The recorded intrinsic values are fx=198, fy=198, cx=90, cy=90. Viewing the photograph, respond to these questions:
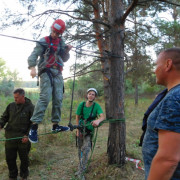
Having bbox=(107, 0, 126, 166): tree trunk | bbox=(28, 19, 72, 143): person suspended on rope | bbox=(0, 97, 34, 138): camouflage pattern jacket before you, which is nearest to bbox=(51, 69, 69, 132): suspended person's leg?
bbox=(28, 19, 72, 143): person suspended on rope

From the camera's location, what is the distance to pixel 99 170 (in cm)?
401

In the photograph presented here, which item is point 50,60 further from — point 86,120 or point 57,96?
point 86,120

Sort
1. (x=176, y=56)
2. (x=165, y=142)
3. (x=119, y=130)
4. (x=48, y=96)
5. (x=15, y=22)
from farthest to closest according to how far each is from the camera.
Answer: (x=15, y=22)
(x=119, y=130)
(x=48, y=96)
(x=176, y=56)
(x=165, y=142)

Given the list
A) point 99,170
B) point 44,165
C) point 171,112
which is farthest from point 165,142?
point 44,165

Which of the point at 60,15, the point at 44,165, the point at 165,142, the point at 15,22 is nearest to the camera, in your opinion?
the point at 165,142

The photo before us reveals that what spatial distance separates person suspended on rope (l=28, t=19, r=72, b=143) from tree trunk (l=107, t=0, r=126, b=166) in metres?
1.31

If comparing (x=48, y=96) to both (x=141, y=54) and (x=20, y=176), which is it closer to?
(x=20, y=176)

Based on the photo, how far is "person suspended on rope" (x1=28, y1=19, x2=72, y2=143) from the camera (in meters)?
2.65

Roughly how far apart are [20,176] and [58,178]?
0.77 meters

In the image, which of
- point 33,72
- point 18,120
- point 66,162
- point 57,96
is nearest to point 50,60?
point 33,72

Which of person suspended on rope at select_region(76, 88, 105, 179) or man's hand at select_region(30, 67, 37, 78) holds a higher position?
man's hand at select_region(30, 67, 37, 78)

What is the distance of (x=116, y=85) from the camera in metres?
3.92

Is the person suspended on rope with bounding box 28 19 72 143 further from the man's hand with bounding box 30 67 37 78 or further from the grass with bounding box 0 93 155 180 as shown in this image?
the grass with bounding box 0 93 155 180

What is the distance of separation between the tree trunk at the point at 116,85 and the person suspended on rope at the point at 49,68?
1.31 metres
